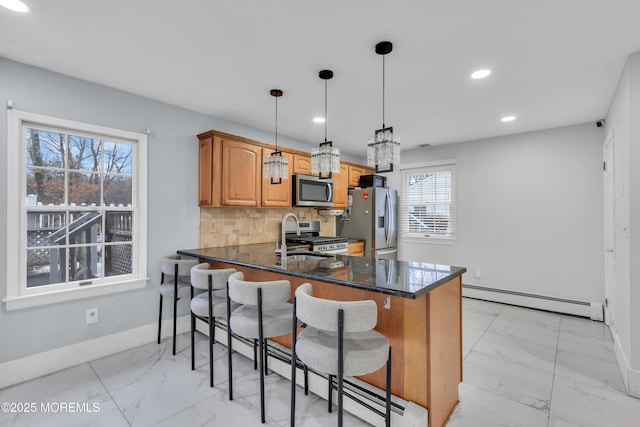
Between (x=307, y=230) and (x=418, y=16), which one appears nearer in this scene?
(x=418, y=16)

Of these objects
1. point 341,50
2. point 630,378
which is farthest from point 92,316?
point 630,378

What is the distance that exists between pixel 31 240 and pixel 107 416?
1.54 metres

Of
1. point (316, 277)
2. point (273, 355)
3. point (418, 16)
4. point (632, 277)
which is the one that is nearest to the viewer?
point (418, 16)

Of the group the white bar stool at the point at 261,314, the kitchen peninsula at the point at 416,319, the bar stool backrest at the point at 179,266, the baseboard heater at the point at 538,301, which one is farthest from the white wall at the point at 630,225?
the bar stool backrest at the point at 179,266

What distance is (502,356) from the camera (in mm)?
2748

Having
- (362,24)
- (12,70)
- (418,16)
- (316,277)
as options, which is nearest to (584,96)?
(418,16)

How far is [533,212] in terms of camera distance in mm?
4098

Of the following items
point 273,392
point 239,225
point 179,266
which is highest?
point 239,225

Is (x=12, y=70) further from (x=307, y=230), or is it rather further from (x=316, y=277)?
(x=307, y=230)

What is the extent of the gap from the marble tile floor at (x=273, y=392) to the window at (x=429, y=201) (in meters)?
2.24

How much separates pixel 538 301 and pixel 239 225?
13.6 feet

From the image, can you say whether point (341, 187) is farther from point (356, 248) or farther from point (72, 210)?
point (72, 210)

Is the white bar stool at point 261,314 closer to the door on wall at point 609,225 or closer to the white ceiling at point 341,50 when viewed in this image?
the white ceiling at point 341,50

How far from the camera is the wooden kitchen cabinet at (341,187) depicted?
4781mm
